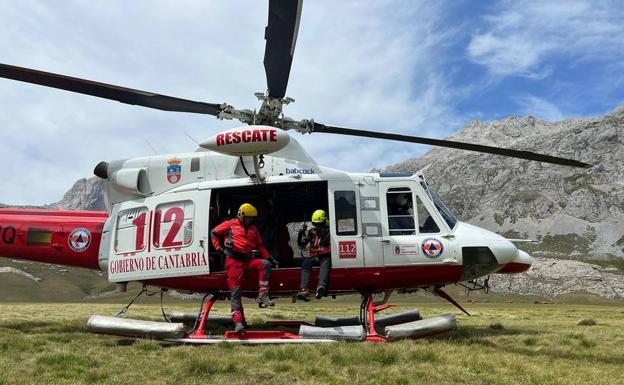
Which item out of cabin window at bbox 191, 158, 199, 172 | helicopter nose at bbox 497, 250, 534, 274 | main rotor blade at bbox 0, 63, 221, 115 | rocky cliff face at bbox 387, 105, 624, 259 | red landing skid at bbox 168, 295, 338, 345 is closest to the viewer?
main rotor blade at bbox 0, 63, 221, 115

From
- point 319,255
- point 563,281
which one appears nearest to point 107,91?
point 319,255

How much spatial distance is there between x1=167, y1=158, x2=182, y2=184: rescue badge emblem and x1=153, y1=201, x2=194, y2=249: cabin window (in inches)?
29.8

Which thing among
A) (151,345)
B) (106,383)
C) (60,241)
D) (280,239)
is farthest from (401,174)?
(60,241)

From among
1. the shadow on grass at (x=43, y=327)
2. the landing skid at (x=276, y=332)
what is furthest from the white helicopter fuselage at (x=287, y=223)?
the shadow on grass at (x=43, y=327)

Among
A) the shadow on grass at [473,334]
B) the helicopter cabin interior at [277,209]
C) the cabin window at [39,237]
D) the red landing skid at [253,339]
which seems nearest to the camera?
the red landing skid at [253,339]

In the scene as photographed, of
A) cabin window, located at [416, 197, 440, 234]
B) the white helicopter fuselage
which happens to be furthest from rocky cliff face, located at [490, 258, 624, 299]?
cabin window, located at [416, 197, 440, 234]

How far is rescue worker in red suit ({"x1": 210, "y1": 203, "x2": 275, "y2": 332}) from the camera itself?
34.7 ft

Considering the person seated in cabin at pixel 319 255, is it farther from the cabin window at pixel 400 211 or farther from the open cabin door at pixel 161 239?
the open cabin door at pixel 161 239

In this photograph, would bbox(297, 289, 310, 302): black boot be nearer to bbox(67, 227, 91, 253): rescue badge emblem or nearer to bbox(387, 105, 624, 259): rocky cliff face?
bbox(67, 227, 91, 253): rescue badge emblem

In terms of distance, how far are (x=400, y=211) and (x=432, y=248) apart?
117 cm

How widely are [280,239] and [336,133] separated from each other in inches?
127

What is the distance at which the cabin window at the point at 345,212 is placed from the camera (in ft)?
36.8

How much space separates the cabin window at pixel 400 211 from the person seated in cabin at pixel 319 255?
61.3 inches

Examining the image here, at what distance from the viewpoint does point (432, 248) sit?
36.2 ft
